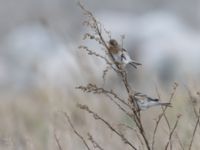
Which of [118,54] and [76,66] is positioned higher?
[76,66]

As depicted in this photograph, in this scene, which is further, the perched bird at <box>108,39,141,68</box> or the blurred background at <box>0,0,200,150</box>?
the blurred background at <box>0,0,200,150</box>

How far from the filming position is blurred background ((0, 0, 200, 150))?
6156mm

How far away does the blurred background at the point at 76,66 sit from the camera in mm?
6156

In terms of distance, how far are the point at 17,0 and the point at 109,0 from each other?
2239 millimetres

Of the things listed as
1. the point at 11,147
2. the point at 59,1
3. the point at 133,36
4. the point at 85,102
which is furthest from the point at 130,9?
the point at 11,147

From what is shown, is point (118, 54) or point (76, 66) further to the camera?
point (76, 66)

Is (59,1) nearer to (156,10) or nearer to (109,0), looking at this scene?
(109,0)

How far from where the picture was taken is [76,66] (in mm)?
7789

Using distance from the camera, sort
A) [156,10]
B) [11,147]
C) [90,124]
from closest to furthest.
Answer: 1. [11,147]
2. [90,124]
3. [156,10]

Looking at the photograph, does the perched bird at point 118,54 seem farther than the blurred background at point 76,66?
No

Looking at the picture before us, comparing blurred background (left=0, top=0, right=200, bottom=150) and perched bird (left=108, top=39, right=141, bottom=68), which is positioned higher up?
blurred background (left=0, top=0, right=200, bottom=150)

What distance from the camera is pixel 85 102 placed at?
6.79 meters

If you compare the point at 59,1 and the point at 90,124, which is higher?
the point at 59,1

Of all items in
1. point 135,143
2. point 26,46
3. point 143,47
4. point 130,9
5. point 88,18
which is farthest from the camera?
point 130,9
